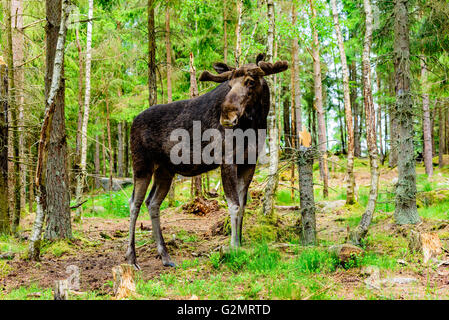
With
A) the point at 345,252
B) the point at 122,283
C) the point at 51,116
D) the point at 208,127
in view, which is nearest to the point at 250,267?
the point at 345,252

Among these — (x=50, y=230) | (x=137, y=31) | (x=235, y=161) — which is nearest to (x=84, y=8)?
(x=137, y=31)

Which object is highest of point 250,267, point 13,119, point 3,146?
point 13,119

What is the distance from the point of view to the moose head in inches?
193

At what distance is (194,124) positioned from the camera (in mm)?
5781

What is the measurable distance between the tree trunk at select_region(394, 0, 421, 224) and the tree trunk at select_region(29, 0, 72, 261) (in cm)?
650

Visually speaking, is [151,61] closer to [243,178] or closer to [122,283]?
[243,178]

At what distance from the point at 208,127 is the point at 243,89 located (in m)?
0.94

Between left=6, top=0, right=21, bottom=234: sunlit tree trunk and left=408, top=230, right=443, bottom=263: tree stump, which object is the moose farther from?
left=6, top=0, right=21, bottom=234: sunlit tree trunk

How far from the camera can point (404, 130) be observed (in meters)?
6.99

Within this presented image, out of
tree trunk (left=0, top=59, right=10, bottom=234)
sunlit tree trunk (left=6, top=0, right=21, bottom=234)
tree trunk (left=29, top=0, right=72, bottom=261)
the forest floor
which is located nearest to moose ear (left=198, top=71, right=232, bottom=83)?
tree trunk (left=29, top=0, right=72, bottom=261)

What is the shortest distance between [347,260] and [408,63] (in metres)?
4.69

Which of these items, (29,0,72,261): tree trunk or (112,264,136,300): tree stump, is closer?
(112,264,136,300): tree stump

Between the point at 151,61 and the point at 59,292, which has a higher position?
the point at 151,61

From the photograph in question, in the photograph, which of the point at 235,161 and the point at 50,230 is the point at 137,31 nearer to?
the point at 50,230
